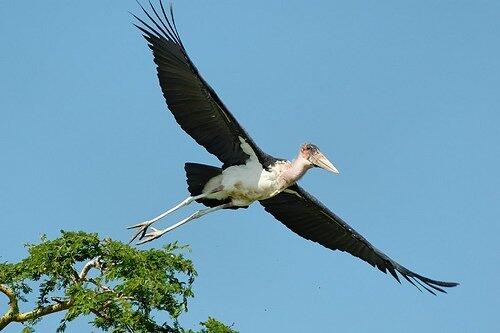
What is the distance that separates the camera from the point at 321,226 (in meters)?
13.9

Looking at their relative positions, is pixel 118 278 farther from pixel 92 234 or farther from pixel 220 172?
Result: pixel 220 172

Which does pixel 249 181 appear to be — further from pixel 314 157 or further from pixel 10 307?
pixel 10 307

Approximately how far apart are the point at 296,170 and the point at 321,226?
1.96 metres

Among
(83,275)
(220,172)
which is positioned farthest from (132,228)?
(83,275)

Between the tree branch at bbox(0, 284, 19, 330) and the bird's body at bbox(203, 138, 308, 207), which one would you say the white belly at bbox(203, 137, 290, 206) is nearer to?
the bird's body at bbox(203, 138, 308, 207)

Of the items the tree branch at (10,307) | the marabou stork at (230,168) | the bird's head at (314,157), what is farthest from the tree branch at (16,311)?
the bird's head at (314,157)

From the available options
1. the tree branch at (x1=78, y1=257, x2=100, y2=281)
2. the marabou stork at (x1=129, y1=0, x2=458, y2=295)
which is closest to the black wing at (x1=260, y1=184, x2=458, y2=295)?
the marabou stork at (x1=129, y1=0, x2=458, y2=295)

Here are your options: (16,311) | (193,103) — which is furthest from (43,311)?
(193,103)

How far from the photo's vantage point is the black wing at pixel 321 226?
44.2 ft

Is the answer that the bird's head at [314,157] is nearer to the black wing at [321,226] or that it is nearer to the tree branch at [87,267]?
the black wing at [321,226]

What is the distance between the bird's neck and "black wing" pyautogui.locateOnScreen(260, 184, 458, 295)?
36.7 inches

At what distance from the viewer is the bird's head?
40.7ft

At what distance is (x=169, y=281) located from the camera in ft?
32.5

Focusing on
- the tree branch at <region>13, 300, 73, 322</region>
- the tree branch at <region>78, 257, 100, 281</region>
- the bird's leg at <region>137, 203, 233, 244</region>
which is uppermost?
the bird's leg at <region>137, 203, 233, 244</region>
